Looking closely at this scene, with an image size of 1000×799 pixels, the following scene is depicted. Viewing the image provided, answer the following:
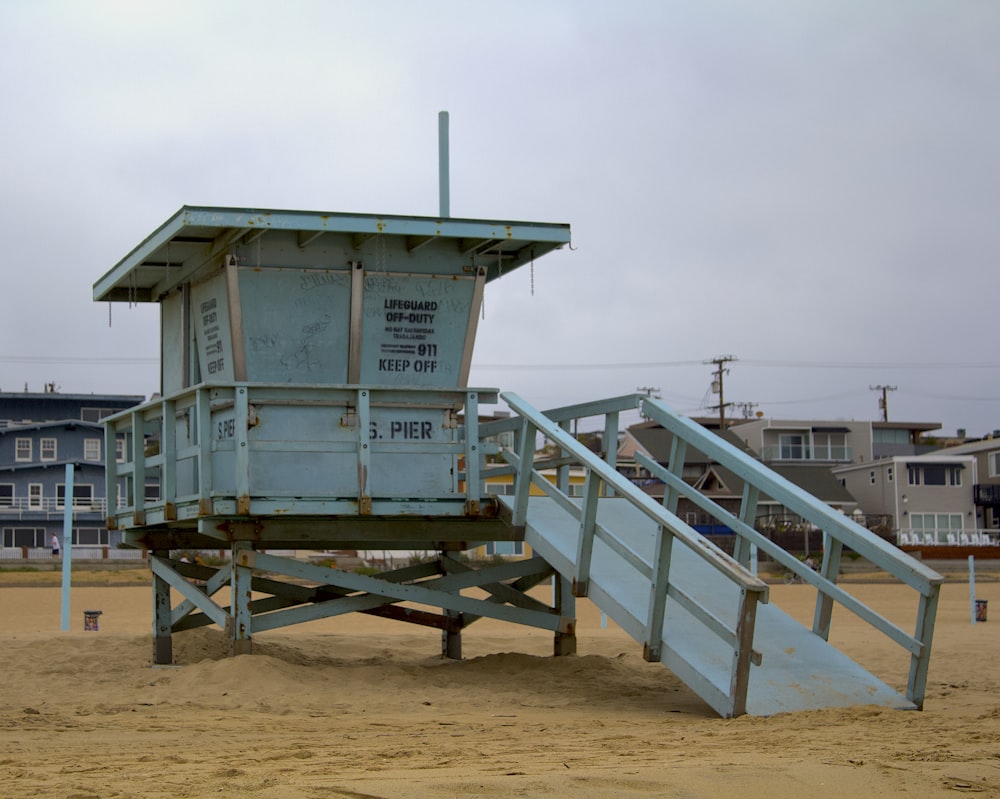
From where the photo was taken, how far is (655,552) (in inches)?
325

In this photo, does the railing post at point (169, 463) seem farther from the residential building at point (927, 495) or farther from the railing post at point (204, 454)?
the residential building at point (927, 495)

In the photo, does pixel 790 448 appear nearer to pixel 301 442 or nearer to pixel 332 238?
pixel 332 238

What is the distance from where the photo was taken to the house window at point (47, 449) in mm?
58750

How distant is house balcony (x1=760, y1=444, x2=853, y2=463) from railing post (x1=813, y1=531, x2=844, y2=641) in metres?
64.1

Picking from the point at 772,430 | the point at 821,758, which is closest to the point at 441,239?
the point at 821,758

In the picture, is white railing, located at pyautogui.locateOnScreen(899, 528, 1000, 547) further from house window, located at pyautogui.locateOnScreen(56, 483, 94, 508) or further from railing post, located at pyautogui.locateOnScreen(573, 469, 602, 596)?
railing post, located at pyautogui.locateOnScreen(573, 469, 602, 596)

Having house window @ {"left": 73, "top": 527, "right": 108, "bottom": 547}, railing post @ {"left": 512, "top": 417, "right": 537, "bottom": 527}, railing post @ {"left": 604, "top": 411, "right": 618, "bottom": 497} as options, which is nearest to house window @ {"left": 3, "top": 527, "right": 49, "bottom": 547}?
house window @ {"left": 73, "top": 527, "right": 108, "bottom": 547}

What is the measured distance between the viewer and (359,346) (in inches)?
439

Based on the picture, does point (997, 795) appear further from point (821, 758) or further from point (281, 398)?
point (281, 398)

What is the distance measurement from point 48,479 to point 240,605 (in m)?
51.2

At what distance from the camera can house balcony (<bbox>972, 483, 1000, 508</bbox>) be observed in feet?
212

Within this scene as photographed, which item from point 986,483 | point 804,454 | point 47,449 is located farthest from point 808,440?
point 47,449

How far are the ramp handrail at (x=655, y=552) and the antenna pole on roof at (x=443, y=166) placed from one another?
2.54m

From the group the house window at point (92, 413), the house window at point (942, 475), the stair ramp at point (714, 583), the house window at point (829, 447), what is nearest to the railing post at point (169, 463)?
the stair ramp at point (714, 583)
